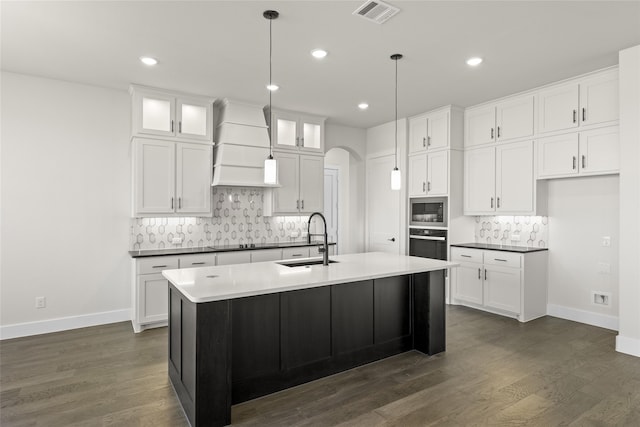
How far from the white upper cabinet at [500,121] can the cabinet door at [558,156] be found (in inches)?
11.2

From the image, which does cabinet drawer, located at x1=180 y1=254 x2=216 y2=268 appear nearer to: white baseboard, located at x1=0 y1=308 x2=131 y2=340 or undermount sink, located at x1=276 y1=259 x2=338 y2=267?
white baseboard, located at x1=0 y1=308 x2=131 y2=340

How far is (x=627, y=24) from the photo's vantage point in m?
3.12

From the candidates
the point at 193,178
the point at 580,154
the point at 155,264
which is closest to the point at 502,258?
the point at 580,154

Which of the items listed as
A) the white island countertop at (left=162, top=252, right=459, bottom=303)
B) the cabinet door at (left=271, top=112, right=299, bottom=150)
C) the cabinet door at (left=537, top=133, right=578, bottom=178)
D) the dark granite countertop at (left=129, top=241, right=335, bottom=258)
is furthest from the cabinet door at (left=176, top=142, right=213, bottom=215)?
the cabinet door at (left=537, top=133, right=578, bottom=178)

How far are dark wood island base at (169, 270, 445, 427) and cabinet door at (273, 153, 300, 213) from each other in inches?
98.1

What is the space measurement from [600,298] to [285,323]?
3903 mm

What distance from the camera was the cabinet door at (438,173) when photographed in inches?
218

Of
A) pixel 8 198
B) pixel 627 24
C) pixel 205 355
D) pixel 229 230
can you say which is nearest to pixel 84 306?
pixel 8 198

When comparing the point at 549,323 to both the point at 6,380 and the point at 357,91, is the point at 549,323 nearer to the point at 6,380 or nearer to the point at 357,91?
the point at 357,91

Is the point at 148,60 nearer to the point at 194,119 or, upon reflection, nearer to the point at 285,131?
the point at 194,119

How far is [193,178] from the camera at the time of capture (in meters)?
4.86

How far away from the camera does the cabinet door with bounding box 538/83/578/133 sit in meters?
4.36

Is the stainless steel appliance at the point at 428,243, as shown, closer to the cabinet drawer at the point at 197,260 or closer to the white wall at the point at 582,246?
the white wall at the point at 582,246

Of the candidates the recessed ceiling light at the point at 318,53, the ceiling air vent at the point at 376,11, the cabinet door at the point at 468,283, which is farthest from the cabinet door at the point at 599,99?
Result: the recessed ceiling light at the point at 318,53
